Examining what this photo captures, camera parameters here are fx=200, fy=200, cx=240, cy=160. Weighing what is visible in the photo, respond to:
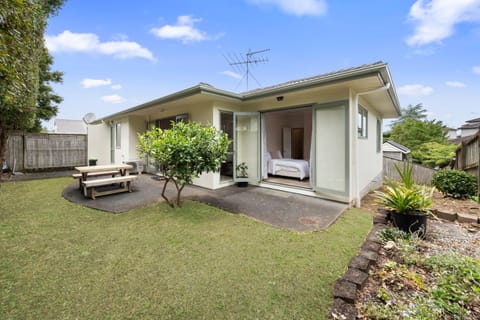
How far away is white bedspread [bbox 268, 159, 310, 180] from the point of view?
264 inches

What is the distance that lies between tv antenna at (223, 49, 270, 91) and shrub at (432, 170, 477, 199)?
6554 mm

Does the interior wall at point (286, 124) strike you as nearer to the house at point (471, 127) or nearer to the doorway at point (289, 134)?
the doorway at point (289, 134)

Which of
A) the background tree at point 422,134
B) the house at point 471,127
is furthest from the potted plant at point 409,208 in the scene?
the house at point 471,127

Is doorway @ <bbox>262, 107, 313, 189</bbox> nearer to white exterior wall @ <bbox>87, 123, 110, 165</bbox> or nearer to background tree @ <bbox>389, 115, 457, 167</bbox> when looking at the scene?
Result: white exterior wall @ <bbox>87, 123, 110, 165</bbox>

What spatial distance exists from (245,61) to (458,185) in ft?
24.6

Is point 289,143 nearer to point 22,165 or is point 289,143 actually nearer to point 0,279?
point 0,279

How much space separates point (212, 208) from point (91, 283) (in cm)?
249

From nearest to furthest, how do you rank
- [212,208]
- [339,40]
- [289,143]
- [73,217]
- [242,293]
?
1. [242,293]
2. [73,217]
3. [212,208]
4. [339,40]
5. [289,143]

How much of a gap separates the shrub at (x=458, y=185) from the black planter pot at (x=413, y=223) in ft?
11.2

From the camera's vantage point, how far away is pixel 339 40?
7883mm

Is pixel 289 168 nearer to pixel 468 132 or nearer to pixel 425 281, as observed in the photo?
pixel 425 281

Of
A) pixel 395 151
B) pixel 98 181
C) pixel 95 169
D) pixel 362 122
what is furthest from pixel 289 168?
pixel 395 151

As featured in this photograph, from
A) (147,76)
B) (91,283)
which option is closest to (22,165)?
(147,76)

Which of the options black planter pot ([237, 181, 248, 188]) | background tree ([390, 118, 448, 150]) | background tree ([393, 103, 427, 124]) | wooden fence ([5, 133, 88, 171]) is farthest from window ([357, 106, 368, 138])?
background tree ([393, 103, 427, 124])
